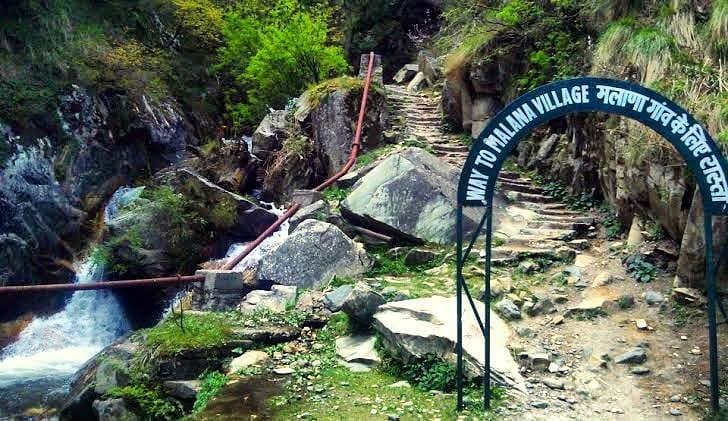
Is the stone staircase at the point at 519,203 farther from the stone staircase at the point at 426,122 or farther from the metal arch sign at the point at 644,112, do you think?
the metal arch sign at the point at 644,112

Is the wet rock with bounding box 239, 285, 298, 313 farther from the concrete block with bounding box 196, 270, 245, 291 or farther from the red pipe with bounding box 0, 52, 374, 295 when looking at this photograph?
the red pipe with bounding box 0, 52, 374, 295

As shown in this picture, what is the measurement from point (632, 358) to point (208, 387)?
4.31m

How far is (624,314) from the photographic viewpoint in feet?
23.5

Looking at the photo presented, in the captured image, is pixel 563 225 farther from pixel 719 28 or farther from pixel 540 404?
pixel 540 404

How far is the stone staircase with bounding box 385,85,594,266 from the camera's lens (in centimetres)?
884

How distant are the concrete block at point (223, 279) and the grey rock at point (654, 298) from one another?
17.0ft

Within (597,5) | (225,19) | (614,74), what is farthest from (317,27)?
(614,74)

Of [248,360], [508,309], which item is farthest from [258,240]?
[508,309]

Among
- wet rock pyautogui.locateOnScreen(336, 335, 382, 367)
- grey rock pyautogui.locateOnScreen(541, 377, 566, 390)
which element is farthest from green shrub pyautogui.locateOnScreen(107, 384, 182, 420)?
grey rock pyautogui.locateOnScreen(541, 377, 566, 390)

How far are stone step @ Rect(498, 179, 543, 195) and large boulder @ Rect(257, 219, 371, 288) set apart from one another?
3376mm

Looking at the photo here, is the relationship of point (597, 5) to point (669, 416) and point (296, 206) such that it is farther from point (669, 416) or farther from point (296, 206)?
point (669, 416)

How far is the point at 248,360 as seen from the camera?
6.91m

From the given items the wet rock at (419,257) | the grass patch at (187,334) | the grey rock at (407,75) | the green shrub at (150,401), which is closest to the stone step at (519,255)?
the wet rock at (419,257)

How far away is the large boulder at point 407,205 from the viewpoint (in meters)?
9.62
